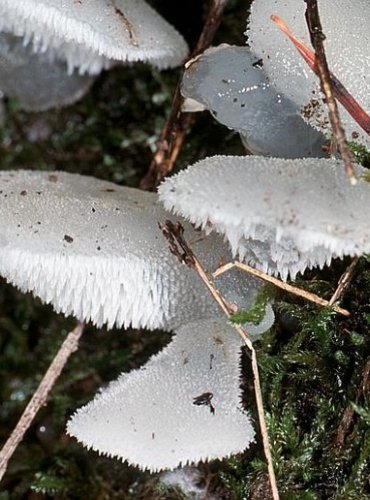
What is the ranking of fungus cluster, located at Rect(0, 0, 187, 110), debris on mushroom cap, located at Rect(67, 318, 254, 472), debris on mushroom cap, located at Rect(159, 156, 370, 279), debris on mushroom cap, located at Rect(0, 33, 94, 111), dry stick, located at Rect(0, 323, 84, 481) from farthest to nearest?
debris on mushroom cap, located at Rect(0, 33, 94, 111) → dry stick, located at Rect(0, 323, 84, 481) → fungus cluster, located at Rect(0, 0, 187, 110) → debris on mushroom cap, located at Rect(67, 318, 254, 472) → debris on mushroom cap, located at Rect(159, 156, 370, 279)

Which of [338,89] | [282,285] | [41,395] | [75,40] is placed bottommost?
[41,395]

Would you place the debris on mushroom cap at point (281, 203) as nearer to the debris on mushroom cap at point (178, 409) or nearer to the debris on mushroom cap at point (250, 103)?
the debris on mushroom cap at point (250, 103)

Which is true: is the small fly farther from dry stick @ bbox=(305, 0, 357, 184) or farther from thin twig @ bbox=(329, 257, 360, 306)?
dry stick @ bbox=(305, 0, 357, 184)

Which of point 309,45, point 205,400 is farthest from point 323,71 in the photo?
point 205,400

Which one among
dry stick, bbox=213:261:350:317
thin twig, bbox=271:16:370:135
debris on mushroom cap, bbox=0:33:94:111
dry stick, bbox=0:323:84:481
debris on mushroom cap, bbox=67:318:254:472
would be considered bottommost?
dry stick, bbox=0:323:84:481

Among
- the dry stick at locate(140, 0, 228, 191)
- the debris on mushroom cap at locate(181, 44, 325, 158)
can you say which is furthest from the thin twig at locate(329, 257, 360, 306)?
the dry stick at locate(140, 0, 228, 191)

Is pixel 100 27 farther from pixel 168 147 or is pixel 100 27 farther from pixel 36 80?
pixel 36 80

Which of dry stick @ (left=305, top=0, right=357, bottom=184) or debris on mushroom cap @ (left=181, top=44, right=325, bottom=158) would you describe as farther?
debris on mushroom cap @ (left=181, top=44, right=325, bottom=158)

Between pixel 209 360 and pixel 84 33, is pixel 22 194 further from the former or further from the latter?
pixel 209 360
